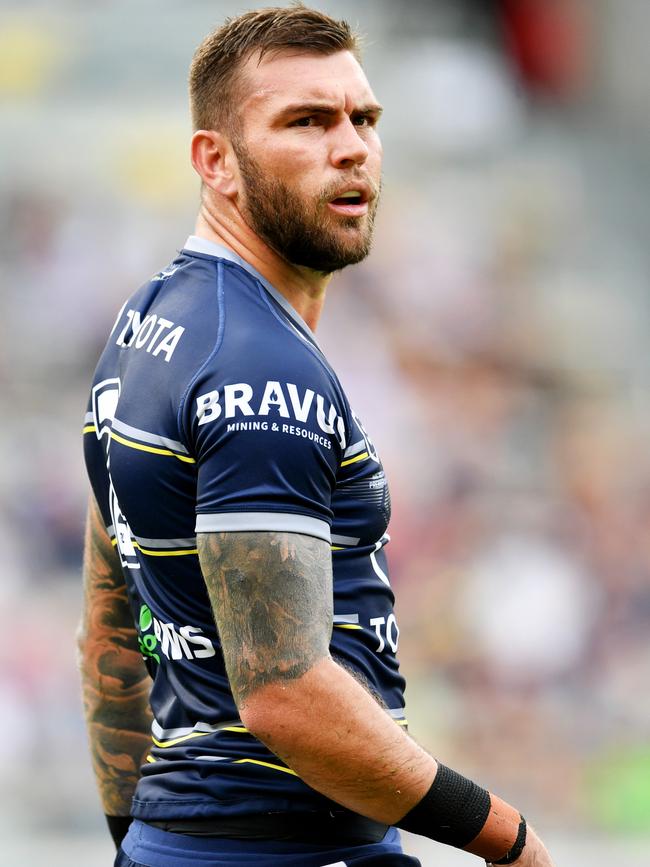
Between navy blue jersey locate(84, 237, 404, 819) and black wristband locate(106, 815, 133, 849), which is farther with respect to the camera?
black wristband locate(106, 815, 133, 849)

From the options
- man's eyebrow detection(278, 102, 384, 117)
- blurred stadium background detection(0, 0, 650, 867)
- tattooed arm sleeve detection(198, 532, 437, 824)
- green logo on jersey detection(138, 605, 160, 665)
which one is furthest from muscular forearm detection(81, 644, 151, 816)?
blurred stadium background detection(0, 0, 650, 867)

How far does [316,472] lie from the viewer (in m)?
2.09

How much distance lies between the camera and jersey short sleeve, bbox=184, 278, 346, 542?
6.71ft

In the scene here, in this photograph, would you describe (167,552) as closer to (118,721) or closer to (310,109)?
(118,721)

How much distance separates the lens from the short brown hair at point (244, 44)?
2.50 m

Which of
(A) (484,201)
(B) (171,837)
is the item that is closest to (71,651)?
(A) (484,201)

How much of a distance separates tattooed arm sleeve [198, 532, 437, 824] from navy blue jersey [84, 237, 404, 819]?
5 centimetres

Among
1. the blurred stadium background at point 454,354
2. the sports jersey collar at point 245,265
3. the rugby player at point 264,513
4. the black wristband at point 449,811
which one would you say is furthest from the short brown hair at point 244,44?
the blurred stadium background at point 454,354

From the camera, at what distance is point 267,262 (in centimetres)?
249

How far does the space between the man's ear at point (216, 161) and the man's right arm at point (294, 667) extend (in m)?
0.79

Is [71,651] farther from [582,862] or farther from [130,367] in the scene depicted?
[130,367]

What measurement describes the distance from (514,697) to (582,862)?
3.72 ft

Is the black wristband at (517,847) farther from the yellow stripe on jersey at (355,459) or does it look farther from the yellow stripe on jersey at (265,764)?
the yellow stripe on jersey at (355,459)

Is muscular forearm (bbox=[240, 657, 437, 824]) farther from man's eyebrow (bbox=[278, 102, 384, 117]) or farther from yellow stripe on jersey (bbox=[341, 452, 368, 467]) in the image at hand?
man's eyebrow (bbox=[278, 102, 384, 117])
